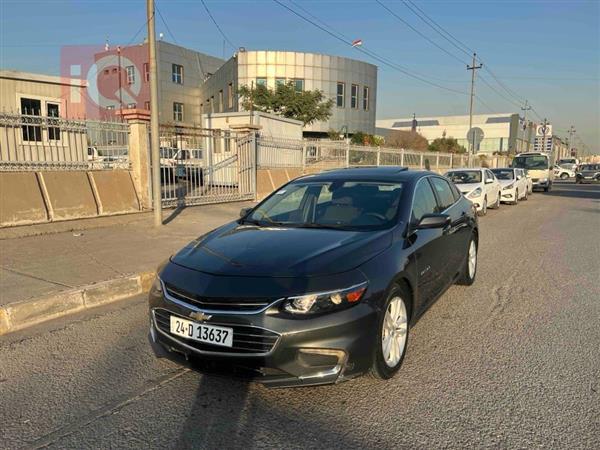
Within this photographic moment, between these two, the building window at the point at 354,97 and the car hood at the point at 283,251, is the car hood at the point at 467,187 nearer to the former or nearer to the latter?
the car hood at the point at 283,251

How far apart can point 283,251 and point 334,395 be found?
1.08 metres

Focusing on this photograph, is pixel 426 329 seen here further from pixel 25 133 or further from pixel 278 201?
pixel 25 133

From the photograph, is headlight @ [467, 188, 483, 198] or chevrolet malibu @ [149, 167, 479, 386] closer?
chevrolet malibu @ [149, 167, 479, 386]

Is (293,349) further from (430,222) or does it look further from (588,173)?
(588,173)

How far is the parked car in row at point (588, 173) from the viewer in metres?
37.1

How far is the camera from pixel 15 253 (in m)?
7.11

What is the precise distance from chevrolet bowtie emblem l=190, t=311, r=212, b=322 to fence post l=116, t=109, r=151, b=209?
869 centimetres

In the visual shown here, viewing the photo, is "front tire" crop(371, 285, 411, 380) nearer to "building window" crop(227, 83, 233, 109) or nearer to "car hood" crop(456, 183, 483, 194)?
"car hood" crop(456, 183, 483, 194)

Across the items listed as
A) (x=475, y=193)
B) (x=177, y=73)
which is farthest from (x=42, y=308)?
(x=177, y=73)

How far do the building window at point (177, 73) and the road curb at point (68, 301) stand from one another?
50.5 metres

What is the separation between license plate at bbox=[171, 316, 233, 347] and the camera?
9.40 ft

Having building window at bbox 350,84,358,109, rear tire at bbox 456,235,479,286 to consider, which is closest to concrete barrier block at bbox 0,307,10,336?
rear tire at bbox 456,235,479,286

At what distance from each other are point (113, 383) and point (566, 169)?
5144cm

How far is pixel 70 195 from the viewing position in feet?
31.3
